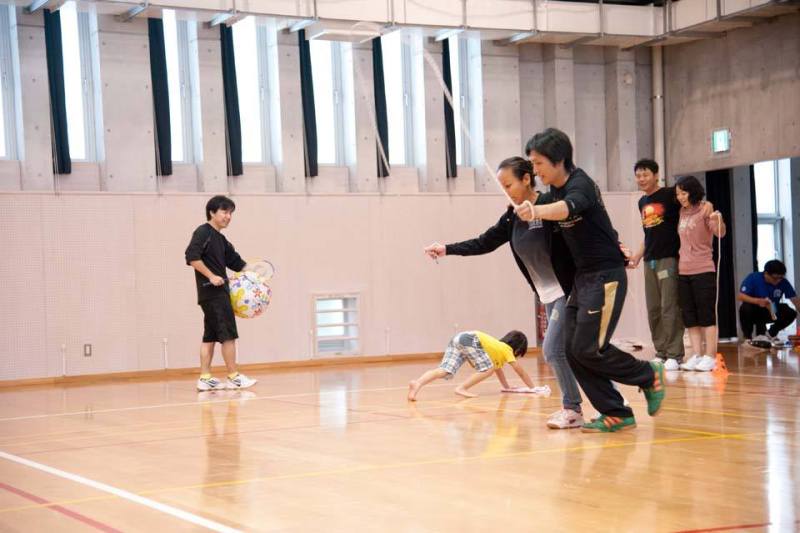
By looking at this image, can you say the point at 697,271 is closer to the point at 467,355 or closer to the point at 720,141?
the point at 467,355

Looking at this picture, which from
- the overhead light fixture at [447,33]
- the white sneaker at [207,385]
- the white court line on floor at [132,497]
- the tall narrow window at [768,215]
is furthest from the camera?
the tall narrow window at [768,215]

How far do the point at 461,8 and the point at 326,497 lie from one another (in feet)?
33.1

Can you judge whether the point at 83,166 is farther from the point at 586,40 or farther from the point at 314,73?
the point at 586,40

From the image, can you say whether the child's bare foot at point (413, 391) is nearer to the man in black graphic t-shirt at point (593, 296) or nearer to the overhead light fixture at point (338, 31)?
the man in black graphic t-shirt at point (593, 296)

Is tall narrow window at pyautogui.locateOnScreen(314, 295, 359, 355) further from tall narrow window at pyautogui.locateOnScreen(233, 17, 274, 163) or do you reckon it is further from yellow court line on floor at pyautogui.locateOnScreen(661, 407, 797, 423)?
yellow court line on floor at pyautogui.locateOnScreen(661, 407, 797, 423)

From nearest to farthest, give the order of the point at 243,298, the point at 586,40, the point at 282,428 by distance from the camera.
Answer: the point at 282,428, the point at 243,298, the point at 586,40

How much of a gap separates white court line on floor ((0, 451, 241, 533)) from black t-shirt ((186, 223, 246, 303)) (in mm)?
3826

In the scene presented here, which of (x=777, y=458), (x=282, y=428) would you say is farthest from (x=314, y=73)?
(x=777, y=458)

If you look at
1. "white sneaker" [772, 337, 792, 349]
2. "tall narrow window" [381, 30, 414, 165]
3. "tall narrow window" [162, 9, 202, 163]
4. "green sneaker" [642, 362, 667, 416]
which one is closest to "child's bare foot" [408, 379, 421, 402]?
"green sneaker" [642, 362, 667, 416]

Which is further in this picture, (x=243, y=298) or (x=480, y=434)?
(x=243, y=298)

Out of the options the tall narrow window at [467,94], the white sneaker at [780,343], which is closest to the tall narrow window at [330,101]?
the tall narrow window at [467,94]

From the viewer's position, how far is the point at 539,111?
1480cm

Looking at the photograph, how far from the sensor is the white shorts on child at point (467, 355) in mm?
7402

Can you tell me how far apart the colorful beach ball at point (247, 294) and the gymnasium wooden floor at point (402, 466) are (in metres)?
1.47
